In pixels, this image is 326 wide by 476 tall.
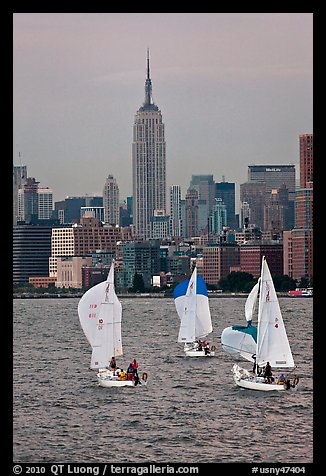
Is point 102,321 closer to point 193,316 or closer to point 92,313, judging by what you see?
point 92,313

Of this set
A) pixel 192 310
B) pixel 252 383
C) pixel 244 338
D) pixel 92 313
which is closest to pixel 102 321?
pixel 92 313

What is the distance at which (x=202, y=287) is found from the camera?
2483 inches

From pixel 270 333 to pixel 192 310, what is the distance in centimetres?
1939

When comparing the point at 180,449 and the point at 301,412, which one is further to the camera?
the point at 301,412

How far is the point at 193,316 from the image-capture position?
2406 inches

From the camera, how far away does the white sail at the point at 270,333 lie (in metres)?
41.9

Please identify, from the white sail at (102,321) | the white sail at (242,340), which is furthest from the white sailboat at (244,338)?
the white sail at (102,321)

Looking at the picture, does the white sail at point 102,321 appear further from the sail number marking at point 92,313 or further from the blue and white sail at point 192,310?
the blue and white sail at point 192,310

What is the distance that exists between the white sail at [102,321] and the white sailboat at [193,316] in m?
16.1

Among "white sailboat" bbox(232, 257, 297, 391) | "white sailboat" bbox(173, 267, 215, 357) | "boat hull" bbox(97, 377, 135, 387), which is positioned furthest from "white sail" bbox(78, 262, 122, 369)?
"white sailboat" bbox(173, 267, 215, 357)
